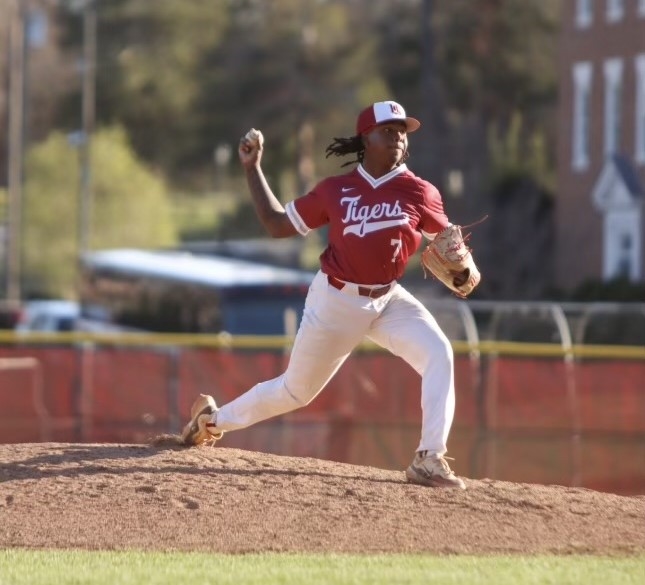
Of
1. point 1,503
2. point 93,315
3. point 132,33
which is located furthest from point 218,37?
point 1,503

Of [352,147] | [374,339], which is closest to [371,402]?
[374,339]

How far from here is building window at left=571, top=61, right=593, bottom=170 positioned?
1444 inches

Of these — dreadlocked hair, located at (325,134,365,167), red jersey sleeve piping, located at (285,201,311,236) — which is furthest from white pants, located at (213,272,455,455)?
dreadlocked hair, located at (325,134,365,167)

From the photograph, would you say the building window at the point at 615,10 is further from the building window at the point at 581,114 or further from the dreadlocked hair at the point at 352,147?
the dreadlocked hair at the point at 352,147

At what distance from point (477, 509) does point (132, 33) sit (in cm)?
5733

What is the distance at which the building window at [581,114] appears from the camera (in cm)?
3669

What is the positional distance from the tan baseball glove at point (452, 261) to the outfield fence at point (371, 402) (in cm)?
604

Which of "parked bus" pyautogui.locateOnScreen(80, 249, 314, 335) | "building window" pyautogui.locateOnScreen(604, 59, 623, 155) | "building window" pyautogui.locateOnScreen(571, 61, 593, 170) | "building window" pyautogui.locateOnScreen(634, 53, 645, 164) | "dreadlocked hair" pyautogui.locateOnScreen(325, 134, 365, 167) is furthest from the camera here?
"building window" pyautogui.locateOnScreen(571, 61, 593, 170)

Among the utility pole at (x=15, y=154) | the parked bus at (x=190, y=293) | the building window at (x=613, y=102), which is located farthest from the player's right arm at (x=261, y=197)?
the utility pole at (x=15, y=154)

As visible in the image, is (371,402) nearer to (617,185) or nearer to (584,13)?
(617,185)

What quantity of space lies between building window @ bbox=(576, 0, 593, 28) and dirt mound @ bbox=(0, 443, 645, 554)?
2911cm

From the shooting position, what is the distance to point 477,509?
25.7 feet

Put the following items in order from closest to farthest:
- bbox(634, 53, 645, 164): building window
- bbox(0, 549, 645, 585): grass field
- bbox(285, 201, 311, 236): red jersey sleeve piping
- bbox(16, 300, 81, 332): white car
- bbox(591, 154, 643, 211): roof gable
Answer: bbox(0, 549, 645, 585): grass field, bbox(285, 201, 311, 236): red jersey sleeve piping, bbox(16, 300, 81, 332): white car, bbox(634, 53, 645, 164): building window, bbox(591, 154, 643, 211): roof gable

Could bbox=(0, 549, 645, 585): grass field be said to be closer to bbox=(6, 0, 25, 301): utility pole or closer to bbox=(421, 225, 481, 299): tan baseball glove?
bbox=(421, 225, 481, 299): tan baseball glove
